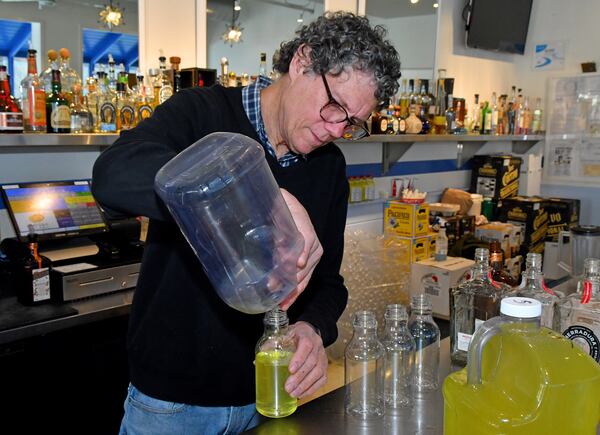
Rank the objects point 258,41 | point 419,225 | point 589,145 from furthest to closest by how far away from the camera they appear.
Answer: point 589,145, point 419,225, point 258,41

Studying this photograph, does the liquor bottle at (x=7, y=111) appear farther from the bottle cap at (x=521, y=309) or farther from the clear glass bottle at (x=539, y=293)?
the bottle cap at (x=521, y=309)

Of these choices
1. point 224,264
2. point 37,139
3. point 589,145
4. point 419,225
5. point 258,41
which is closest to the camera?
point 224,264

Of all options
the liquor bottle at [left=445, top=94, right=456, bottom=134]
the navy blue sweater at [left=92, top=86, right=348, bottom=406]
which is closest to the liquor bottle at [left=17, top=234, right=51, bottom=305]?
the navy blue sweater at [left=92, top=86, right=348, bottom=406]

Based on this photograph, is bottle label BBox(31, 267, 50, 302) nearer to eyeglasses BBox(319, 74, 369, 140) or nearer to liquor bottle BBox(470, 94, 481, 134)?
eyeglasses BBox(319, 74, 369, 140)

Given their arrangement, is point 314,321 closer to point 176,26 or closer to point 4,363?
point 4,363

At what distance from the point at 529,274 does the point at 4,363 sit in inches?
68.9

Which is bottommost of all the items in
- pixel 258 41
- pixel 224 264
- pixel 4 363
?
pixel 4 363

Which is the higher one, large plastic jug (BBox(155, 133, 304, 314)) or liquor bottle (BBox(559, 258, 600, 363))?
large plastic jug (BBox(155, 133, 304, 314))

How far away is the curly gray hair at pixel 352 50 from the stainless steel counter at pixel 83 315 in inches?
55.1

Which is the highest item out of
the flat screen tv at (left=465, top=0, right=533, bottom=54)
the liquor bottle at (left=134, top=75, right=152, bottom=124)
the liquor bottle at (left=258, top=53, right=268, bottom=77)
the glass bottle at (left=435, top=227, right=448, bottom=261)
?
the flat screen tv at (left=465, top=0, right=533, bottom=54)

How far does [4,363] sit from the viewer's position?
84.4 inches

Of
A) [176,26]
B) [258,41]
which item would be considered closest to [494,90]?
[258,41]

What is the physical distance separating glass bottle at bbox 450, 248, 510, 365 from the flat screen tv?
3.70 metres

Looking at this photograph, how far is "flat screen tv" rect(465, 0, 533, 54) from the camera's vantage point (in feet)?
15.8
